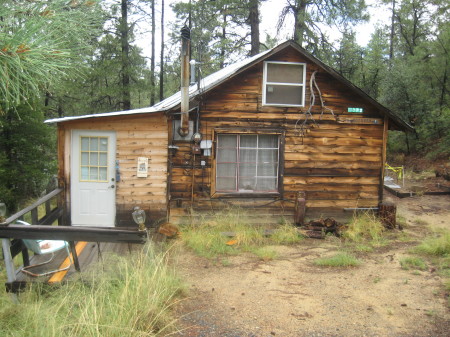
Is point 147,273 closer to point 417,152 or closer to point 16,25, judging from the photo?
point 16,25

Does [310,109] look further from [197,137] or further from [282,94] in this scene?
[197,137]

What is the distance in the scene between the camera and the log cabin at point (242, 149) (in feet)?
26.4

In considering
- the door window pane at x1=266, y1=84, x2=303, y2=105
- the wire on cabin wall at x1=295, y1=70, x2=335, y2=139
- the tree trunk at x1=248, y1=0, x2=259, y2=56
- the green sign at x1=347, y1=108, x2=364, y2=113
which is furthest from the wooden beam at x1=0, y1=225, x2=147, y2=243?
the tree trunk at x1=248, y1=0, x2=259, y2=56

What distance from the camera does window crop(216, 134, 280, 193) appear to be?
8531 millimetres

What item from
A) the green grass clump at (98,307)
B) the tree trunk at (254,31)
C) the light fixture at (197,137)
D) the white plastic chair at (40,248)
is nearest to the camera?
the green grass clump at (98,307)

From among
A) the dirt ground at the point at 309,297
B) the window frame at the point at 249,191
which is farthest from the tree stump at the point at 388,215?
the window frame at the point at 249,191

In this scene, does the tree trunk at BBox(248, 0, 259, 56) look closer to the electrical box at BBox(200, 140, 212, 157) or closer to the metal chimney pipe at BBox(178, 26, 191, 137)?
the metal chimney pipe at BBox(178, 26, 191, 137)

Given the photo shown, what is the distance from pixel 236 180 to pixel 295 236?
1.88 metres

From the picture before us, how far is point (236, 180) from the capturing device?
8.57 metres

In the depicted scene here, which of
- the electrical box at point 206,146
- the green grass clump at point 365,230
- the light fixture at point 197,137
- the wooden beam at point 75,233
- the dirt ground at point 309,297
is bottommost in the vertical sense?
the dirt ground at point 309,297

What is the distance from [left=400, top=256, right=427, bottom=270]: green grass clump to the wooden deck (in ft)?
15.3

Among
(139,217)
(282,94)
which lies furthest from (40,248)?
(282,94)

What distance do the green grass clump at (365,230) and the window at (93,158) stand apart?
572 centimetres

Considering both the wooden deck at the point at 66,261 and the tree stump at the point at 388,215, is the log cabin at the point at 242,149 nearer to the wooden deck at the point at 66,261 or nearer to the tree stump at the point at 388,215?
the tree stump at the point at 388,215
